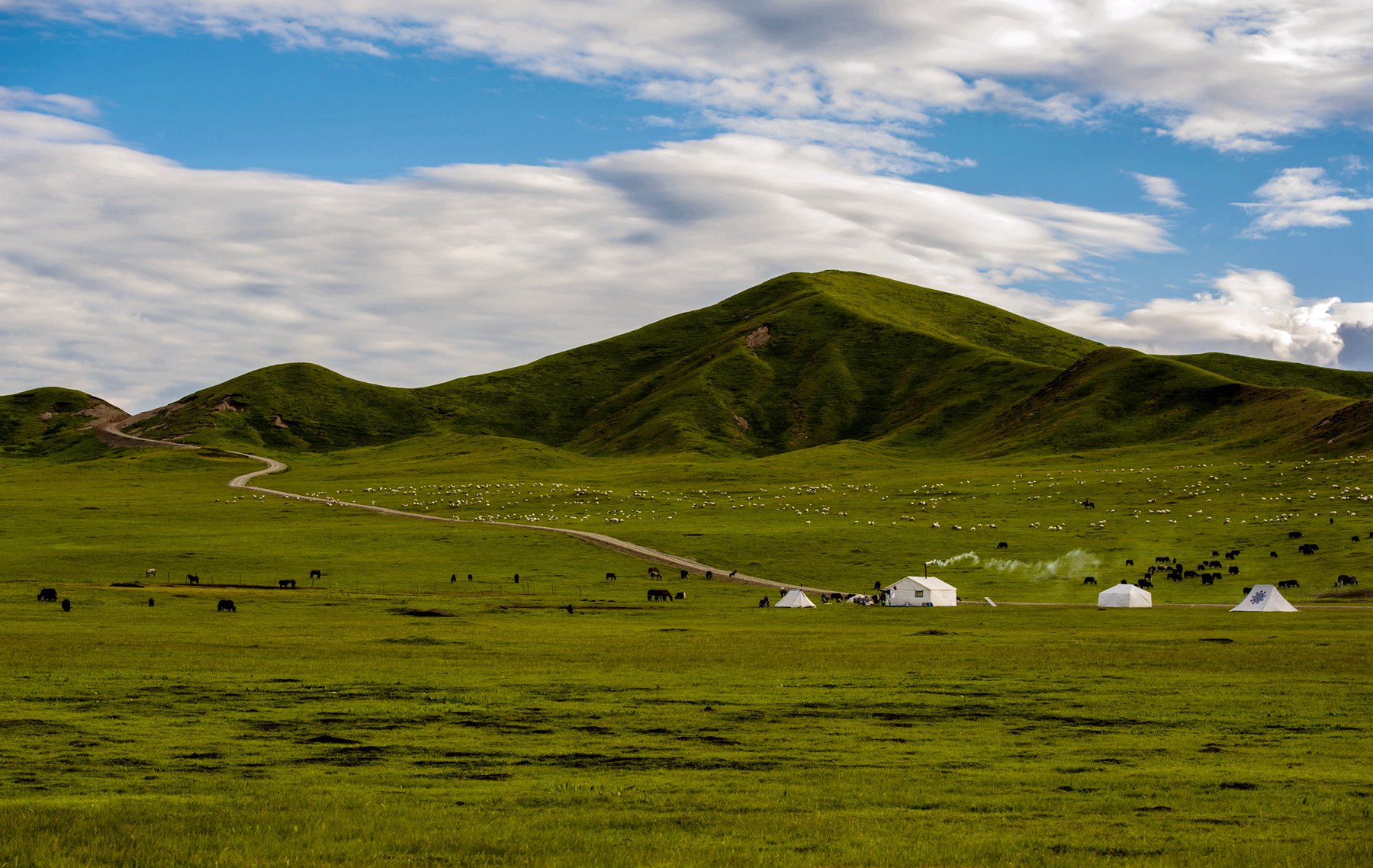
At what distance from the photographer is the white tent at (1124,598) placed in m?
93.6

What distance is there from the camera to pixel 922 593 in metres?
98.8

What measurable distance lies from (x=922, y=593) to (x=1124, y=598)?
1595 centimetres

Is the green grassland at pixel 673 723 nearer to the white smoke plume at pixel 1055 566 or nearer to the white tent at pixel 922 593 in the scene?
the white smoke plume at pixel 1055 566

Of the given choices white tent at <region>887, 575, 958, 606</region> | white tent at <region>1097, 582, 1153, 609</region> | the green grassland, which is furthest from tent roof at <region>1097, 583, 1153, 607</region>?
white tent at <region>887, 575, 958, 606</region>

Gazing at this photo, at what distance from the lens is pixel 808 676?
158 feet

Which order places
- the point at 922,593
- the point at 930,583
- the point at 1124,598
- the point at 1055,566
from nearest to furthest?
the point at 1124,598 → the point at 922,593 → the point at 930,583 → the point at 1055,566

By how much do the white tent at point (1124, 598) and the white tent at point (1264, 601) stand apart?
7.07 m

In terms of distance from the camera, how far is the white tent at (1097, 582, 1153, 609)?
307ft

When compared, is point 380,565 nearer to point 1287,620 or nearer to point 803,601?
point 803,601

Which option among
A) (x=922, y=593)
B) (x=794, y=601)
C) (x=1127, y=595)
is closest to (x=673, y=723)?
(x=794, y=601)

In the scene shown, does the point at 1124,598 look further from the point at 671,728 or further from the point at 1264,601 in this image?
the point at 671,728

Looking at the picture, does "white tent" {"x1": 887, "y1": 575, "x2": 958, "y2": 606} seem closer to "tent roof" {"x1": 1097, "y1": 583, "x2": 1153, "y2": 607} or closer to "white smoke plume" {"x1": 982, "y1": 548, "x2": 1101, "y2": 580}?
"tent roof" {"x1": 1097, "y1": 583, "x2": 1153, "y2": 607}

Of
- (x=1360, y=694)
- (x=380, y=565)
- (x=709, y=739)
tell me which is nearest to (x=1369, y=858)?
(x=709, y=739)

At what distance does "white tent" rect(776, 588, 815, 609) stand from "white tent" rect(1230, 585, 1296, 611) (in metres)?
31.9
